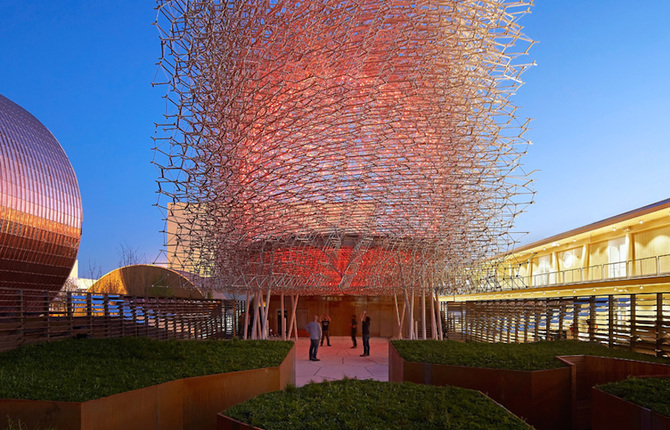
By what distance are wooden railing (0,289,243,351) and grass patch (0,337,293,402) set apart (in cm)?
73

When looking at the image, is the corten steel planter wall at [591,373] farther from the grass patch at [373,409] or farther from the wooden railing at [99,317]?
the wooden railing at [99,317]

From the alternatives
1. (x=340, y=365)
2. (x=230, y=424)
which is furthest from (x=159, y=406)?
(x=340, y=365)

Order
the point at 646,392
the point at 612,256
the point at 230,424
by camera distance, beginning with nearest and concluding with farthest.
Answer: the point at 230,424, the point at 646,392, the point at 612,256

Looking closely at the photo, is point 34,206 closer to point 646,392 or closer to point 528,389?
point 528,389

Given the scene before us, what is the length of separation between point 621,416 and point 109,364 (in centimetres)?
806

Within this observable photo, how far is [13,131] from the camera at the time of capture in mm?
22906

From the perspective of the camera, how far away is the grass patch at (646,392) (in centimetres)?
712

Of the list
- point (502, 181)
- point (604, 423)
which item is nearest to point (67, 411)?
point (604, 423)

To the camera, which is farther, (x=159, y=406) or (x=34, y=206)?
(x=34, y=206)

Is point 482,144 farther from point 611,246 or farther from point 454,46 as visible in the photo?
point 611,246

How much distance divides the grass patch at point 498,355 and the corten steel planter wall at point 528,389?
26cm

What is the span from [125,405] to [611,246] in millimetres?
32915

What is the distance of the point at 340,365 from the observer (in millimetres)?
19719

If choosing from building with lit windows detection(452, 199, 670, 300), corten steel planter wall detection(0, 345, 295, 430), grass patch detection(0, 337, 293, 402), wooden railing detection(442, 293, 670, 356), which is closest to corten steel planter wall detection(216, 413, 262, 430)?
corten steel planter wall detection(0, 345, 295, 430)
